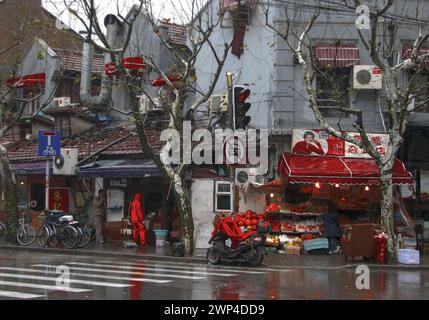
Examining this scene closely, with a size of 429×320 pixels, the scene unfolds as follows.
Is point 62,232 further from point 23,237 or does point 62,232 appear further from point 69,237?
point 23,237

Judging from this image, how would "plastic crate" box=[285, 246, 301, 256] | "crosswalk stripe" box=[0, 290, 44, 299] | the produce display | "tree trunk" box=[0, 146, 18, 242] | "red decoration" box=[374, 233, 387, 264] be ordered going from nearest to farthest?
"crosswalk stripe" box=[0, 290, 44, 299] → "red decoration" box=[374, 233, 387, 264] → the produce display → "plastic crate" box=[285, 246, 301, 256] → "tree trunk" box=[0, 146, 18, 242]

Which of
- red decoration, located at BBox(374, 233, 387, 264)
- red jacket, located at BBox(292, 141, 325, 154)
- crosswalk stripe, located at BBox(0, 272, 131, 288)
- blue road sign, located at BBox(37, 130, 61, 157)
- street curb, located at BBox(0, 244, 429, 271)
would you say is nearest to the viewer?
crosswalk stripe, located at BBox(0, 272, 131, 288)

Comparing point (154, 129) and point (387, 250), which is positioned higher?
point (154, 129)

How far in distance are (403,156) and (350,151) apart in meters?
2.40

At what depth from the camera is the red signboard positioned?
2792 centimetres

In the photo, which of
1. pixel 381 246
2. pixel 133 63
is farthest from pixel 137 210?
pixel 381 246

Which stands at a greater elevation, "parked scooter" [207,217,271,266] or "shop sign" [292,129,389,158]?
"shop sign" [292,129,389,158]

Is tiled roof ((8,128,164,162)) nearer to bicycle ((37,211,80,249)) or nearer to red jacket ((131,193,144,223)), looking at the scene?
red jacket ((131,193,144,223))

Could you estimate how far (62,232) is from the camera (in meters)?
22.6

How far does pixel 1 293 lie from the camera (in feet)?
37.4

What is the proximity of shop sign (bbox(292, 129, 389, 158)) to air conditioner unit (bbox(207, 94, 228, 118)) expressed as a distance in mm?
2933

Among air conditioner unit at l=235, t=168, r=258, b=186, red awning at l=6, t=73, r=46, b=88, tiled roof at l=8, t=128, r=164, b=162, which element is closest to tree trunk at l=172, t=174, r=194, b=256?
air conditioner unit at l=235, t=168, r=258, b=186
